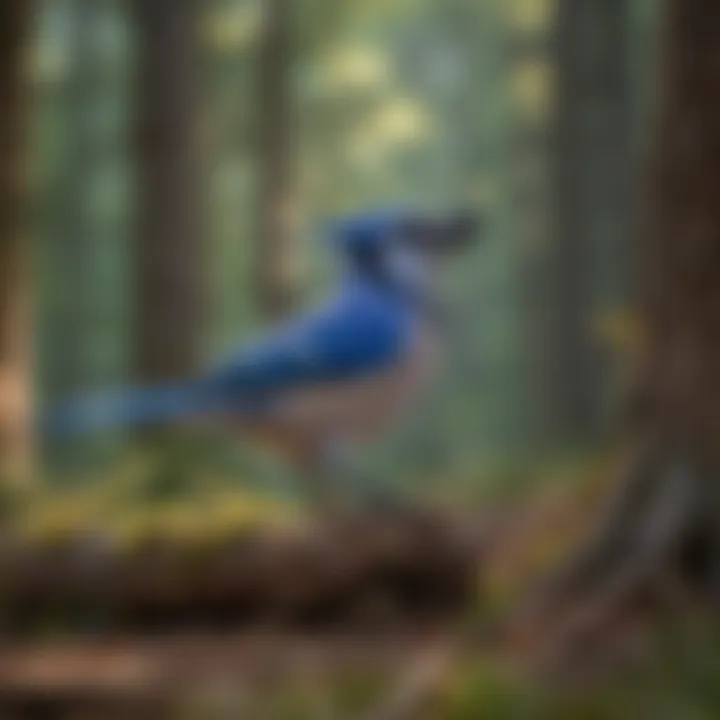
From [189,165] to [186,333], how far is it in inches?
5.7

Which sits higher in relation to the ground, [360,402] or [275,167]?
[275,167]

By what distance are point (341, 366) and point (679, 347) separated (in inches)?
10.5

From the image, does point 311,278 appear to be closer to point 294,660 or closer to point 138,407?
point 138,407

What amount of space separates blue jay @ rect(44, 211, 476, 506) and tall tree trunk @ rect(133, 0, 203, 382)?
7 centimetres

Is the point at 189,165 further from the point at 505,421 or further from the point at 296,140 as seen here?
the point at 505,421

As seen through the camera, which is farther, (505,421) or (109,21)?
(109,21)

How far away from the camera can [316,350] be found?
4.19 ft

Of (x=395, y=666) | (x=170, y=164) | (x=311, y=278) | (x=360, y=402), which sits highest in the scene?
(x=170, y=164)

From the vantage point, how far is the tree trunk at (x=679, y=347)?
1.23 m

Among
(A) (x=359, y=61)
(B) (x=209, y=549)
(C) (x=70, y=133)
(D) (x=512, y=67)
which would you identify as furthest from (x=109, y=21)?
(B) (x=209, y=549)

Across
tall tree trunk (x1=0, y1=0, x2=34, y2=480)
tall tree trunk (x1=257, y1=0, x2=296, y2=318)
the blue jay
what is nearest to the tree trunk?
the blue jay

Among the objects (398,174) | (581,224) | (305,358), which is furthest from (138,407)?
(581,224)

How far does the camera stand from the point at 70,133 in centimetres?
136

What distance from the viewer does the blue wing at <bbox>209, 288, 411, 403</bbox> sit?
1.27 metres
